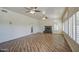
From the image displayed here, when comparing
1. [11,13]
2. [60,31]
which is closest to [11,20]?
[11,13]

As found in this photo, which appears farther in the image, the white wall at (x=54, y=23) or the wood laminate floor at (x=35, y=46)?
the white wall at (x=54, y=23)

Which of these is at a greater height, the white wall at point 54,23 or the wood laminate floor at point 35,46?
the white wall at point 54,23

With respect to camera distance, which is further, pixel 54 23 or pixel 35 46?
pixel 54 23

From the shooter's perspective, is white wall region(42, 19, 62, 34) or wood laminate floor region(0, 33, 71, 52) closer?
wood laminate floor region(0, 33, 71, 52)

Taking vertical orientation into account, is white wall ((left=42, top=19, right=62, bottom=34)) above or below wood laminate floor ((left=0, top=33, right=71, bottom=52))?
above

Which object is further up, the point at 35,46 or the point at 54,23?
the point at 54,23
